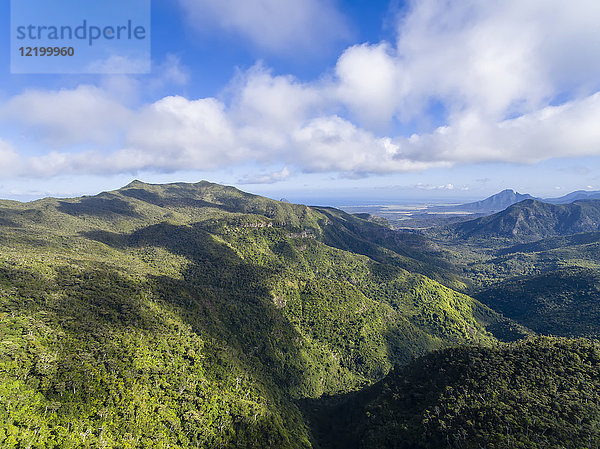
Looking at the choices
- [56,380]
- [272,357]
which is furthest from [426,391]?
[56,380]

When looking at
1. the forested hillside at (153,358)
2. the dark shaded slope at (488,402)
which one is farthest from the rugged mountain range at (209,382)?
the forested hillside at (153,358)

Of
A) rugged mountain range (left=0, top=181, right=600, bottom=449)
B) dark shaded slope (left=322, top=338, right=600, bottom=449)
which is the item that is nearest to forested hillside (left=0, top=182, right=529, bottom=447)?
rugged mountain range (left=0, top=181, right=600, bottom=449)

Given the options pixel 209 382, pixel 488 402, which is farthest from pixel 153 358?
pixel 488 402

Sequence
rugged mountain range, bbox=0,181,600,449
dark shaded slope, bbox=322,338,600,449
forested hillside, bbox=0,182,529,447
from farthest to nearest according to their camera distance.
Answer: forested hillside, bbox=0,182,529,447
rugged mountain range, bbox=0,181,600,449
dark shaded slope, bbox=322,338,600,449

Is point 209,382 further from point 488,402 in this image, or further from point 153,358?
point 488,402

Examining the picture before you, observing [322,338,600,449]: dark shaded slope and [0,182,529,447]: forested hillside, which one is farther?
[0,182,529,447]: forested hillside

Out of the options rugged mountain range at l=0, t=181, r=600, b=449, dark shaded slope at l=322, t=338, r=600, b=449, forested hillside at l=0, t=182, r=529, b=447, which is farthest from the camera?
forested hillside at l=0, t=182, r=529, b=447

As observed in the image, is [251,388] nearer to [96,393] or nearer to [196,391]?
[196,391]

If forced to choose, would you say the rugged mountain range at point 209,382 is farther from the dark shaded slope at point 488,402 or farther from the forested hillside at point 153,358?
the forested hillside at point 153,358

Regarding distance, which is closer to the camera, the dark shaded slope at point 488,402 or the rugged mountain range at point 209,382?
the dark shaded slope at point 488,402

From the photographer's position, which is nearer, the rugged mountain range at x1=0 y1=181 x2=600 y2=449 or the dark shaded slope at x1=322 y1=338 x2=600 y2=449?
the dark shaded slope at x1=322 y1=338 x2=600 y2=449

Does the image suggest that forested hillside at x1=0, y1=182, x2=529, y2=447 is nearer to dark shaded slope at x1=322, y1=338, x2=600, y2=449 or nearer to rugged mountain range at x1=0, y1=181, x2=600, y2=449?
rugged mountain range at x1=0, y1=181, x2=600, y2=449
